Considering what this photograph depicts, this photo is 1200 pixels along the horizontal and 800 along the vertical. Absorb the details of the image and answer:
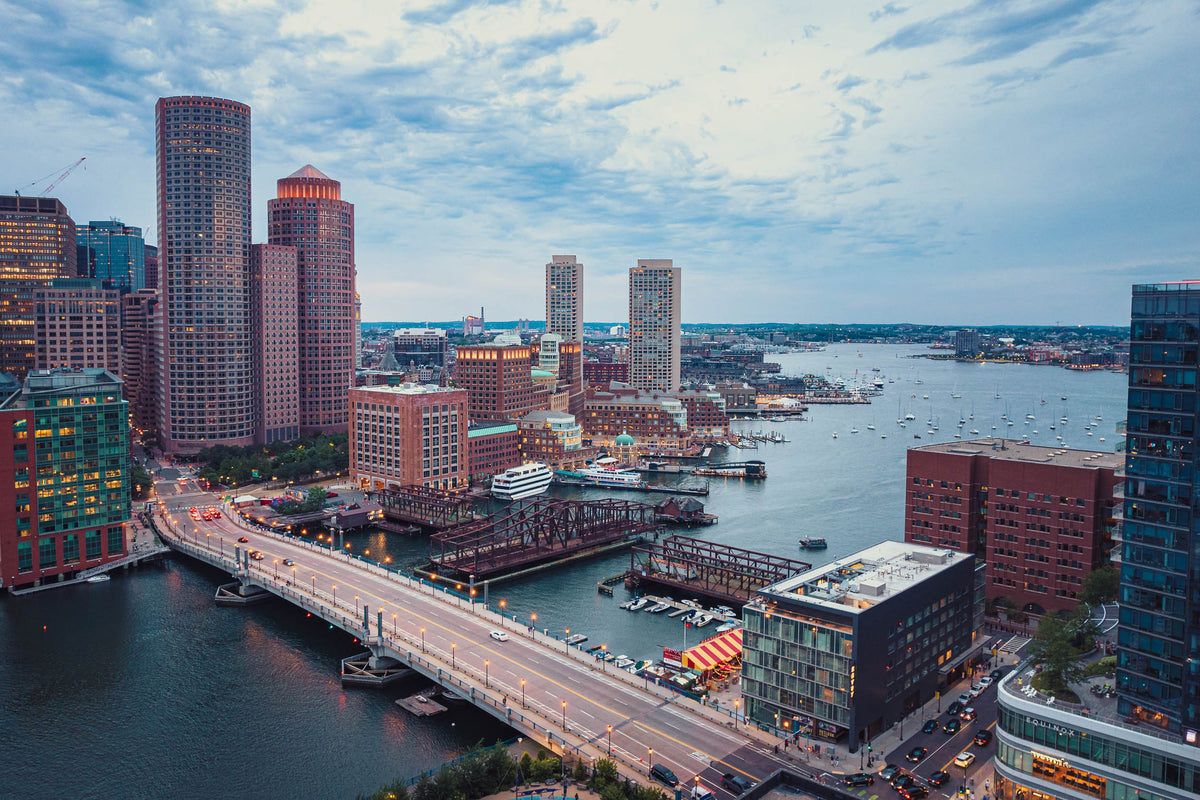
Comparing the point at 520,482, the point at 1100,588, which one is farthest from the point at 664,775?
the point at 520,482

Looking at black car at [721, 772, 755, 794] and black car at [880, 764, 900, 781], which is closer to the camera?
black car at [721, 772, 755, 794]

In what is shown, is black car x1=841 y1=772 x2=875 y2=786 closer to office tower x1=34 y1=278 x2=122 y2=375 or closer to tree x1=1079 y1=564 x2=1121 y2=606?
tree x1=1079 y1=564 x2=1121 y2=606

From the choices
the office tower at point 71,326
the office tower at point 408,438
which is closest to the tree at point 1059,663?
the office tower at point 408,438

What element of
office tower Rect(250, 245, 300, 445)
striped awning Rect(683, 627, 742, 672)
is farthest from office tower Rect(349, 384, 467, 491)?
striped awning Rect(683, 627, 742, 672)

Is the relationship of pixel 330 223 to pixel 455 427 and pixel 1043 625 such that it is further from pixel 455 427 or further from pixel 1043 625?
pixel 1043 625

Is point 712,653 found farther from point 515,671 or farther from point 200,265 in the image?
point 200,265

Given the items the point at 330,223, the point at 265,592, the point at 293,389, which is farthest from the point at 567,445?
the point at 265,592
